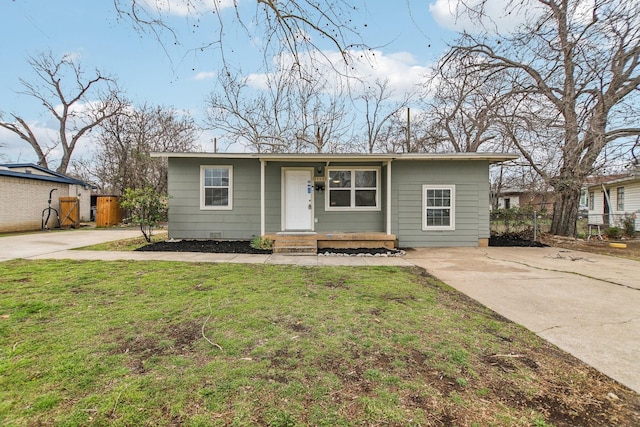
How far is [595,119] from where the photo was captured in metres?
8.38

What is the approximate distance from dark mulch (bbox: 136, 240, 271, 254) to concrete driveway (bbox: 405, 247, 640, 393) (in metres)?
4.16

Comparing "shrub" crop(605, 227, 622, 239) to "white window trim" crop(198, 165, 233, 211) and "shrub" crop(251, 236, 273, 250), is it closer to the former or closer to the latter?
"shrub" crop(251, 236, 273, 250)

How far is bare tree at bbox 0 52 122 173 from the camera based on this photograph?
18062 millimetres

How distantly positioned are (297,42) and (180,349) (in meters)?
3.56

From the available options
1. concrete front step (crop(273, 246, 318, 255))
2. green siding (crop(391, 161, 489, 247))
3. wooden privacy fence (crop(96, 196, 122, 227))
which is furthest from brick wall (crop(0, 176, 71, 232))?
green siding (crop(391, 161, 489, 247))

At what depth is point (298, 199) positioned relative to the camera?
8.98 meters

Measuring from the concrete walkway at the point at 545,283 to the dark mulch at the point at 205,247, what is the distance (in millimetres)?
465

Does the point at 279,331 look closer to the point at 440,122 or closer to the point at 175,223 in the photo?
the point at 175,223

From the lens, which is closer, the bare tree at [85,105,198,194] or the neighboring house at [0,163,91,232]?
the neighboring house at [0,163,91,232]

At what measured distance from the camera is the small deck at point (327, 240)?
7754mm

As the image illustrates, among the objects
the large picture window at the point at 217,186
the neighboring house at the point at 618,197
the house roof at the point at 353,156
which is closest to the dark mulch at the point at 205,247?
the large picture window at the point at 217,186

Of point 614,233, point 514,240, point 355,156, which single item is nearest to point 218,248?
point 355,156

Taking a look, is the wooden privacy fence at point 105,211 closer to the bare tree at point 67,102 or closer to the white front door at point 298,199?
the bare tree at point 67,102

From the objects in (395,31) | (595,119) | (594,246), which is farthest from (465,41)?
(395,31)
